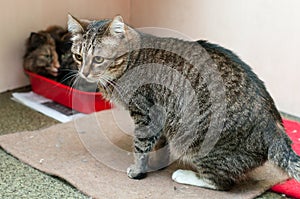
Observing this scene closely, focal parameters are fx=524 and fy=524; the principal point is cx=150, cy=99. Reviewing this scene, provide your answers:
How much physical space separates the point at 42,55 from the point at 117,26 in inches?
35.1

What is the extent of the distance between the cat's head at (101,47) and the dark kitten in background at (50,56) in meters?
0.67

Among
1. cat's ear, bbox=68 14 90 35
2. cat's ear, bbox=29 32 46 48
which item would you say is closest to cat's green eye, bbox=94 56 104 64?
cat's ear, bbox=68 14 90 35

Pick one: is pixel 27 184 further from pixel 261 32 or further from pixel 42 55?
pixel 261 32

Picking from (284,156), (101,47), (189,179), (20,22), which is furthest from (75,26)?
(20,22)

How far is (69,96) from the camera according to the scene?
2.34 metres

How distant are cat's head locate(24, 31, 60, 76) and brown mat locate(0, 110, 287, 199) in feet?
1.23

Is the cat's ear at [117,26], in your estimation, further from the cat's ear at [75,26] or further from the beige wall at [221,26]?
the beige wall at [221,26]

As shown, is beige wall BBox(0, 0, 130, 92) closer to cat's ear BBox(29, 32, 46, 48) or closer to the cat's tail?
cat's ear BBox(29, 32, 46, 48)

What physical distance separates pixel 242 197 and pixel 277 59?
2.91ft

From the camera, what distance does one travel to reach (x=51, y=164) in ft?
6.01

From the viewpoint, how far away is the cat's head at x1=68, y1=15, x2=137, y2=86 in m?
1.68

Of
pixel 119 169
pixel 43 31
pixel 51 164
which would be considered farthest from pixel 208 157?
pixel 43 31

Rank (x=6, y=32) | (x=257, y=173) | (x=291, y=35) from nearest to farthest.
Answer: (x=257, y=173) → (x=291, y=35) → (x=6, y=32)

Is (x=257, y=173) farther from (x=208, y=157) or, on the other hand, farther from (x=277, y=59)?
(x=277, y=59)
